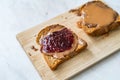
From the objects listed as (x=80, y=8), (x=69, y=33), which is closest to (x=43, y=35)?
(x=69, y=33)

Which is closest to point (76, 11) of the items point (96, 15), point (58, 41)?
point (96, 15)

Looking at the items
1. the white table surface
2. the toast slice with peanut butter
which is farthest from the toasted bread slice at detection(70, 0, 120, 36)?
the white table surface

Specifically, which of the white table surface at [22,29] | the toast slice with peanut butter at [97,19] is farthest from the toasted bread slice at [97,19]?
the white table surface at [22,29]

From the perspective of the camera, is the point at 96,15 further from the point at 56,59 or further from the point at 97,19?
the point at 56,59

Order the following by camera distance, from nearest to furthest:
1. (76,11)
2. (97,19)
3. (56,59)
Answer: (56,59) < (97,19) < (76,11)

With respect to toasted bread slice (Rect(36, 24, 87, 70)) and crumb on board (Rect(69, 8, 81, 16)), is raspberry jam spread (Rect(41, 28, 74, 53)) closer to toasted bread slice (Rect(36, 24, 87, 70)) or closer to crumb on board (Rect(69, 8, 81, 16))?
toasted bread slice (Rect(36, 24, 87, 70))

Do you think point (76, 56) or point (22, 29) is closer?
point (76, 56)

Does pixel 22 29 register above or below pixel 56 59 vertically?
above

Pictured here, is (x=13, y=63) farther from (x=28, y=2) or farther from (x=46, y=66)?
(x=28, y=2)
